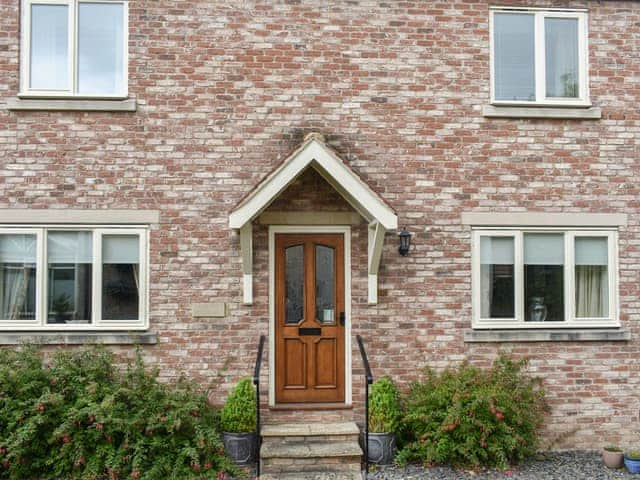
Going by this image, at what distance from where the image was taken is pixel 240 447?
755 cm

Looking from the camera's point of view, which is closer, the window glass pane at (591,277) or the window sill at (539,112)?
the window sill at (539,112)

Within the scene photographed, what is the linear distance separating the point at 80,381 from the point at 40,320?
48.2 inches

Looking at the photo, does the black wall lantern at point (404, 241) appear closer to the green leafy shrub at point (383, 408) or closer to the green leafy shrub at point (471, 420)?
the green leafy shrub at point (471, 420)

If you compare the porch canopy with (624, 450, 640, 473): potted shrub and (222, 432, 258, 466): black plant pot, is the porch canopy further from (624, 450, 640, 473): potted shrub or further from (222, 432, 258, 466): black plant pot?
(624, 450, 640, 473): potted shrub

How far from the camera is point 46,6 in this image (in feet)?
27.9

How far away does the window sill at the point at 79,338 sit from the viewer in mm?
8203

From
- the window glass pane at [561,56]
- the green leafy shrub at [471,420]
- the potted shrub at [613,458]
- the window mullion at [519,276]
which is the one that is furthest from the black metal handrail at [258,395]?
the window glass pane at [561,56]

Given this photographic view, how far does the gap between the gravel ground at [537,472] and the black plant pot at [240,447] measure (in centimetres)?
147

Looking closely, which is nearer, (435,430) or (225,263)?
(435,430)

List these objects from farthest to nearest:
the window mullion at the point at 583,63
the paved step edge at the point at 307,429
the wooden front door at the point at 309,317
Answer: the window mullion at the point at 583,63, the wooden front door at the point at 309,317, the paved step edge at the point at 307,429

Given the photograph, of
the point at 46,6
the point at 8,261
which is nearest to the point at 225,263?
the point at 8,261

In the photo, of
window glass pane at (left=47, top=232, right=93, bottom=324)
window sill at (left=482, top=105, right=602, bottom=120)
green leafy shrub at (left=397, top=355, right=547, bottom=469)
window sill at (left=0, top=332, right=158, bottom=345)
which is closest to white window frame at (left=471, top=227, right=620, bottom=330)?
green leafy shrub at (left=397, top=355, right=547, bottom=469)

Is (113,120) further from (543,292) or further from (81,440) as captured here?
(543,292)

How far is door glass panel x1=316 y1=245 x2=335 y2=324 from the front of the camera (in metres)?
8.71
